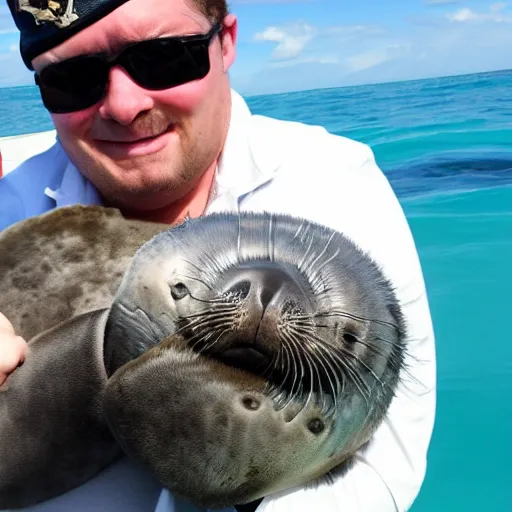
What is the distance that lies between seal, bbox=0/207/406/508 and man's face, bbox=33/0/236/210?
55cm

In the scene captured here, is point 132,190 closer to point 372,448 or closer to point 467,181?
point 372,448

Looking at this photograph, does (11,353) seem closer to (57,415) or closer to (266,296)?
(57,415)

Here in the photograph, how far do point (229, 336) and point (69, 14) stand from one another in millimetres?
1389

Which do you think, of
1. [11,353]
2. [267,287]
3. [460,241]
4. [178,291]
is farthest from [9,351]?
[460,241]

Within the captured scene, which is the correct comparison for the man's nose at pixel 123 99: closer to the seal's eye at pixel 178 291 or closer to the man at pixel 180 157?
the man at pixel 180 157

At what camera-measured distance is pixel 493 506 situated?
475 centimetres

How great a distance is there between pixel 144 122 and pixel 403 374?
1.22 metres

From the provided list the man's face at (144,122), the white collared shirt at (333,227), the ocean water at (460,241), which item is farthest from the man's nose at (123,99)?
the ocean water at (460,241)

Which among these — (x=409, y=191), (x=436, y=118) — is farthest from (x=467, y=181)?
Result: (x=436, y=118)

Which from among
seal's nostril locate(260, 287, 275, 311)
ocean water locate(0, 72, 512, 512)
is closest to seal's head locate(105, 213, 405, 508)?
seal's nostril locate(260, 287, 275, 311)

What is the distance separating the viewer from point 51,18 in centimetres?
257

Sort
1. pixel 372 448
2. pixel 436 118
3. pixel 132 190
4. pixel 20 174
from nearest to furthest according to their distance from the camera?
pixel 372 448 → pixel 132 190 → pixel 20 174 → pixel 436 118

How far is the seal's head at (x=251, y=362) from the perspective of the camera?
1.70 metres

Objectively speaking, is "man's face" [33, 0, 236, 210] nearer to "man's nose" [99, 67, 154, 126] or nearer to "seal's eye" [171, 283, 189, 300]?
"man's nose" [99, 67, 154, 126]
